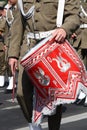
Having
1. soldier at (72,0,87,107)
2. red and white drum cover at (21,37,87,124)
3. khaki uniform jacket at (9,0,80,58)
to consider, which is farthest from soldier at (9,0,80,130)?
soldier at (72,0,87,107)

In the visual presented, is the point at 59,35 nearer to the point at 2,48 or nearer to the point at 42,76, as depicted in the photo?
the point at 42,76

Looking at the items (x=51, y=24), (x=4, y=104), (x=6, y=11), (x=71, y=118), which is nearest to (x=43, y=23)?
(x=51, y=24)

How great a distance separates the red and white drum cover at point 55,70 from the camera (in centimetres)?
488

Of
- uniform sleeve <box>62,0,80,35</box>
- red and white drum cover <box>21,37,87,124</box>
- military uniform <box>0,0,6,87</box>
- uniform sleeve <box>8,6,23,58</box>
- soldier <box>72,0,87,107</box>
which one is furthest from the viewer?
military uniform <box>0,0,6,87</box>

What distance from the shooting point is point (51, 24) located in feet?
17.1

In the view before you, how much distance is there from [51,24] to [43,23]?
2.9 inches

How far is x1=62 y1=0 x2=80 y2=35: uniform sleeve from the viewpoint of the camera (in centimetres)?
511

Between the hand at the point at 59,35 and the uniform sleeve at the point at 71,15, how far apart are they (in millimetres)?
117

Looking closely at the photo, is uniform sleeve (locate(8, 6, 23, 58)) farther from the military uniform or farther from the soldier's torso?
the military uniform

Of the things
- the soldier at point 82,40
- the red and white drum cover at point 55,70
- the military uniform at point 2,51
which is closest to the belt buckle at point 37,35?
the red and white drum cover at point 55,70

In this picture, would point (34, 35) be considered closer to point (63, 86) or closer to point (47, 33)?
point (47, 33)

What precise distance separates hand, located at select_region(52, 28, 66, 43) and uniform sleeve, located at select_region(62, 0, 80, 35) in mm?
117

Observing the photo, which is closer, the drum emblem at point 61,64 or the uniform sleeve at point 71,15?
the drum emblem at point 61,64

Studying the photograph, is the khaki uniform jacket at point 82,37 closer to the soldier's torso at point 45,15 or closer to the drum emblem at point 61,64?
the soldier's torso at point 45,15
